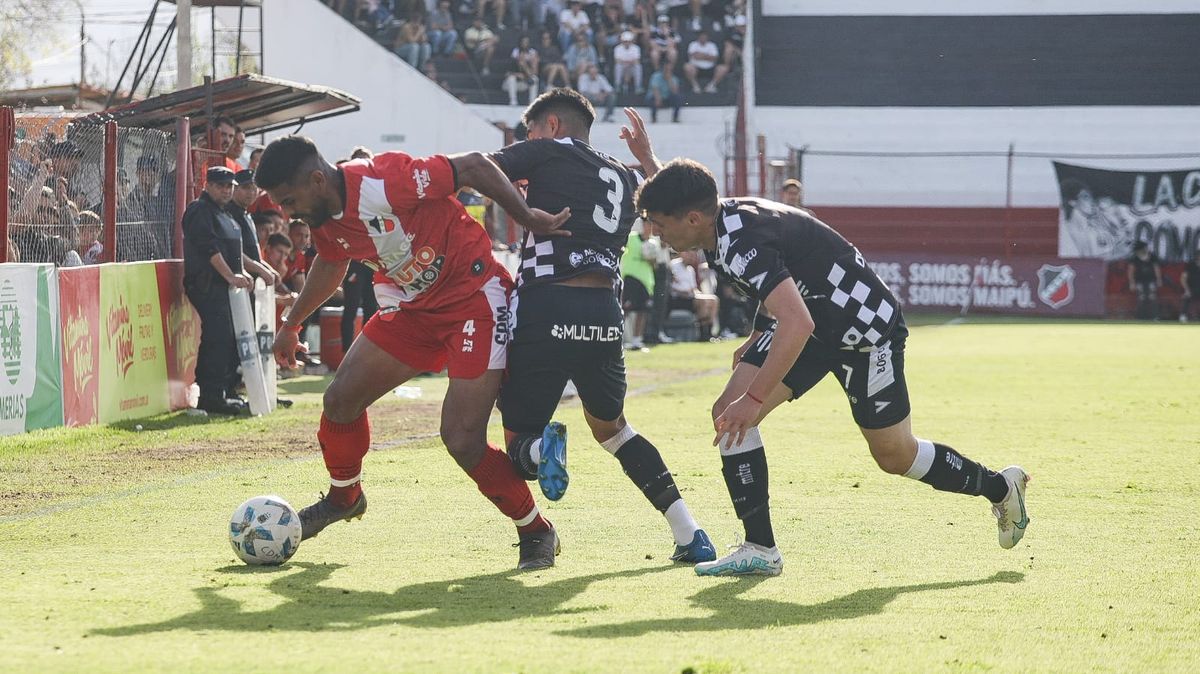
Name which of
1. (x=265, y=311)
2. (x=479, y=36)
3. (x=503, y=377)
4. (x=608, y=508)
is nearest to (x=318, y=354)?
(x=265, y=311)

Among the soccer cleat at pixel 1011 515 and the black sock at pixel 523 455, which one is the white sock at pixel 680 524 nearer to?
the black sock at pixel 523 455

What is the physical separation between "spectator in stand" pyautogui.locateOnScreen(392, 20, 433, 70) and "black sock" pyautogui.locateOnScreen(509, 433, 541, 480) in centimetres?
3051

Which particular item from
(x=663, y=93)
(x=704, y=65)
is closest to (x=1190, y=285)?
(x=704, y=65)

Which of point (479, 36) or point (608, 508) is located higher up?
point (479, 36)

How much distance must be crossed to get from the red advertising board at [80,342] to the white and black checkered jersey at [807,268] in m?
6.73

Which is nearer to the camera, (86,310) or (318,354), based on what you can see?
(86,310)

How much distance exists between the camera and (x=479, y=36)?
36.6 meters

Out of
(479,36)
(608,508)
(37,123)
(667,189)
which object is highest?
(479,36)

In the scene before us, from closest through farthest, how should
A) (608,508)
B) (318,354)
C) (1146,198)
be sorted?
(608,508)
(318,354)
(1146,198)

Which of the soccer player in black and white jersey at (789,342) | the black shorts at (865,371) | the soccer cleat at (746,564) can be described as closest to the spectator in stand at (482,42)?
the soccer player in black and white jersey at (789,342)

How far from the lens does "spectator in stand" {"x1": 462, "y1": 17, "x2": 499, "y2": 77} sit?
3634cm

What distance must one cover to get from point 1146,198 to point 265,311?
956 inches

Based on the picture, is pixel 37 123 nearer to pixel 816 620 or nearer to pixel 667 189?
pixel 667 189

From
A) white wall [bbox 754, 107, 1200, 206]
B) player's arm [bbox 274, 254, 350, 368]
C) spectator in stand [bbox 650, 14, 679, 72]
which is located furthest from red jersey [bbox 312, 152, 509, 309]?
spectator in stand [bbox 650, 14, 679, 72]
